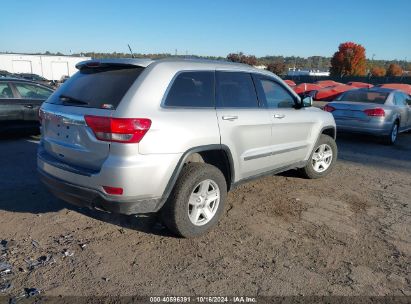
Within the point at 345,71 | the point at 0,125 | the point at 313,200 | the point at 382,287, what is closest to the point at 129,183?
the point at 382,287

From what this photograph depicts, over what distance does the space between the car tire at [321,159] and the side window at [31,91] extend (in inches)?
262

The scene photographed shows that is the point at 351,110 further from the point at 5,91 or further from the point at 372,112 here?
the point at 5,91

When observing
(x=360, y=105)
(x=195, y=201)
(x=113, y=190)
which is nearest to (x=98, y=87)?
(x=113, y=190)

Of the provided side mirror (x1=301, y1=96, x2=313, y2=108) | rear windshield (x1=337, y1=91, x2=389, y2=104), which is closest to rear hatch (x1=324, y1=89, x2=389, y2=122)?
A: rear windshield (x1=337, y1=91, x2=389, y2=104)

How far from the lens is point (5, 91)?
851cm

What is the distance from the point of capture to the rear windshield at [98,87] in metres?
3.44

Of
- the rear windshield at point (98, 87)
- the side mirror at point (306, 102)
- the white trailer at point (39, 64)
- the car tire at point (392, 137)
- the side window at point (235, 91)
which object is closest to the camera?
the rear windshield at point (98, 87)

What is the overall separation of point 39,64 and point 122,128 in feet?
192

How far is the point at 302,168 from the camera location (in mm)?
6059

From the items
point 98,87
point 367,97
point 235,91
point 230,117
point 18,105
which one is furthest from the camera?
point 367,97

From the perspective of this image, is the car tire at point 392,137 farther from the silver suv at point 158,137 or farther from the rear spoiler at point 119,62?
the rear spoiler at point 119,62

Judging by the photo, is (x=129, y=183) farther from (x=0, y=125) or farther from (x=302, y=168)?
(x=0, y=125)

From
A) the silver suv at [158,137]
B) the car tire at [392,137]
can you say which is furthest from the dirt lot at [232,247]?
the car tire at [392,137]

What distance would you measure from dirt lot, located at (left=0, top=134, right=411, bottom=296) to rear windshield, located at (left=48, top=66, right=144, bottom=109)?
4.66 feet
